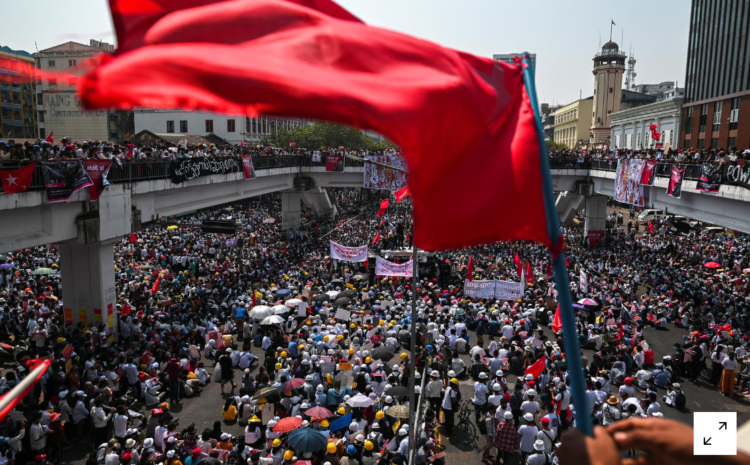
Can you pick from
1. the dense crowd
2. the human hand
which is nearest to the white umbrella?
the dense crowd

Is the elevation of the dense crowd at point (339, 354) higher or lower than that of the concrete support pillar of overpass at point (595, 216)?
lower

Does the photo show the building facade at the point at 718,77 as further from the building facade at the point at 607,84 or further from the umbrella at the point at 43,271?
the umbrella at the point at 43,271

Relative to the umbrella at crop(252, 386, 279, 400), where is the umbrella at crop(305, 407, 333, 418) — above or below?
above

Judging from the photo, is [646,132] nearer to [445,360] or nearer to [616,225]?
[616,225]

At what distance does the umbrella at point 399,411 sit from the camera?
41.5 ft

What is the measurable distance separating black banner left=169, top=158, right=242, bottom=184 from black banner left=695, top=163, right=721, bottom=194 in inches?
858

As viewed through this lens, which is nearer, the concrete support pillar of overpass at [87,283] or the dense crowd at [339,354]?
the dense crowd at [339,354]

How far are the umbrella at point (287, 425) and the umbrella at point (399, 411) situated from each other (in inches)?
81.5

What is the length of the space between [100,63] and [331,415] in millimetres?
11214

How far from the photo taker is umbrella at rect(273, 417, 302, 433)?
38.8 feet

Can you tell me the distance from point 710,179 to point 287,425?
19.4 m

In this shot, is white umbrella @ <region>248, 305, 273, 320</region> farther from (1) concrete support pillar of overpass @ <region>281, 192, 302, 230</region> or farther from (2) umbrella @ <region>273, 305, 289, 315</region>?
(1) concrete support pillar of overpass @ <region>281, 192, 302, 230</region>

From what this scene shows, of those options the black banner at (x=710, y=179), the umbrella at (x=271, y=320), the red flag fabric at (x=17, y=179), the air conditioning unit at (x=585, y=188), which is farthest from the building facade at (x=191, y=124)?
the red flag fabric at (x=17, y=179)

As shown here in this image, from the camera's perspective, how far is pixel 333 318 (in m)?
20.6
